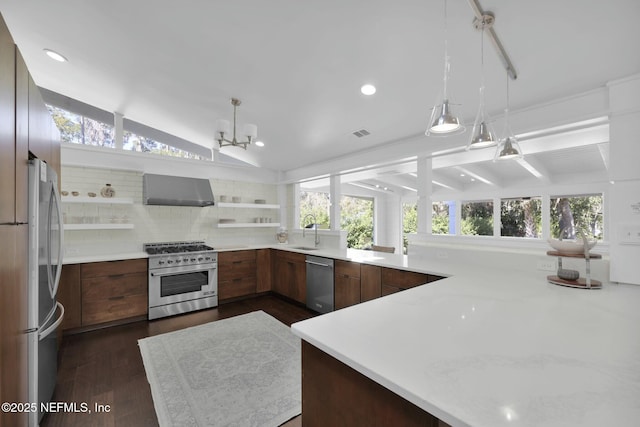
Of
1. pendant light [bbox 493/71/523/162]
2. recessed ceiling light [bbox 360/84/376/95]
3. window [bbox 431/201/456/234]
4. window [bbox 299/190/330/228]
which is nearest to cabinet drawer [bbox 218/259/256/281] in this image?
window [bbox 299/190/330/228]

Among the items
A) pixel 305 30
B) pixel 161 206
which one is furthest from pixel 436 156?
pixel 161 206

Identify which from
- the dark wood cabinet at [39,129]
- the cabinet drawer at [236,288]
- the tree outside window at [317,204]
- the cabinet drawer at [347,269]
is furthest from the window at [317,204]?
the dark wood cabinet at [39,129]

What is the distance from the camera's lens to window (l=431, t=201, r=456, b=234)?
284 inches

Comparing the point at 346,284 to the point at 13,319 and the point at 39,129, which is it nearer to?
the point at 13,319

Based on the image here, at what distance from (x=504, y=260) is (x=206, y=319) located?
354cm

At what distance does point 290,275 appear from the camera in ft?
14.0

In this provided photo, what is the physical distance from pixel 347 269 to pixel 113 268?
2.90 metres

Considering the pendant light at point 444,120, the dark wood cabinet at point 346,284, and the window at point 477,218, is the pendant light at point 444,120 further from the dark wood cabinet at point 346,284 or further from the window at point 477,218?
the window at point 477,218

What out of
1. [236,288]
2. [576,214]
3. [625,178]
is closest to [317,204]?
[236,288]

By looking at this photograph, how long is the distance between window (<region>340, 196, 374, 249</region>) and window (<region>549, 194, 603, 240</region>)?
4210mm

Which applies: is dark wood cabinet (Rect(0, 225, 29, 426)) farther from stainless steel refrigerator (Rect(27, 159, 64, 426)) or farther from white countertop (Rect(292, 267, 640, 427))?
white countertop (Rect(292, 267, 640, 427))

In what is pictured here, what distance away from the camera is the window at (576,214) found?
15.7 ft

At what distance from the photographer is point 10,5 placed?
224 cm

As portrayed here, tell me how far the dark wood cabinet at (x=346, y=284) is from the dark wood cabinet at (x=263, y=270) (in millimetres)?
1614
